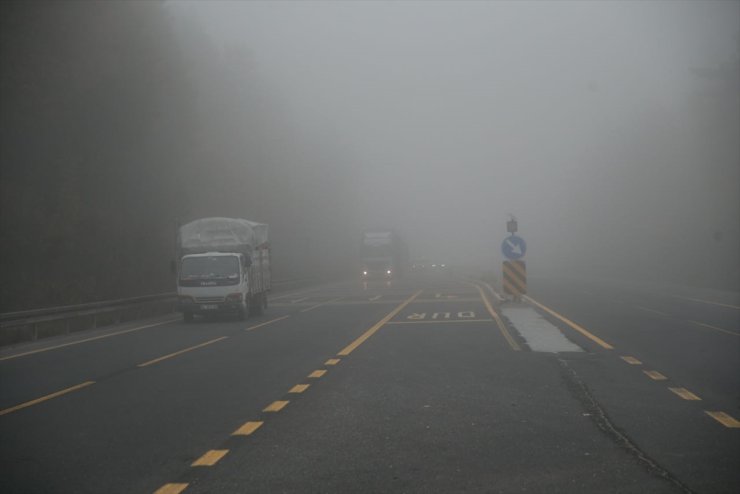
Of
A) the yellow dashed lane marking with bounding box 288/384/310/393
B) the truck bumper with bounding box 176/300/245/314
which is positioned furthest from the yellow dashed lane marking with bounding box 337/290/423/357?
the truck bumper with bounding box 176/300/245/314

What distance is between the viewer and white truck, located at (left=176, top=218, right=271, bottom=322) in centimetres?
2458

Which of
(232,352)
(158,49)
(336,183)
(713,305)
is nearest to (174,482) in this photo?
(232,352)

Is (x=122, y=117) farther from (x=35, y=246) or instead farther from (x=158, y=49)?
(x=35, y=246)

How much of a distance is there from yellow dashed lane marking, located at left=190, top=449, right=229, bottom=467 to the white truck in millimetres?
17395

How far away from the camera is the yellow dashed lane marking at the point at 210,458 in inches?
274

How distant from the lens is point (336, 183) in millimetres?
111750

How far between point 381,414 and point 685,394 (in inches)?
146

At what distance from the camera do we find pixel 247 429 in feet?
27.4

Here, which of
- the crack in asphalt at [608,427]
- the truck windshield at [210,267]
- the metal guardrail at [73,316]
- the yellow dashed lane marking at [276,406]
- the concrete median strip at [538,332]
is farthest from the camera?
the truck windshield at [210,267]

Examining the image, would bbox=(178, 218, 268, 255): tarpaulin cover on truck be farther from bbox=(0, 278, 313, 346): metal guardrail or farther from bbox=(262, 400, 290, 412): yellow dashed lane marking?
bbox=(262, 400, 290, 412): yellow dashed lane marking

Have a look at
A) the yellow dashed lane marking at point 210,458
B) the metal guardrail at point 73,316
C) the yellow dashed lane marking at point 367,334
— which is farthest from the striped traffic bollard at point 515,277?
the yellow dashed lane marking at point 210,458

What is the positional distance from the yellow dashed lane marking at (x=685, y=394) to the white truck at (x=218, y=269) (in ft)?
53.0

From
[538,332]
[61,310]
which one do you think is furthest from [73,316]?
[538,332]

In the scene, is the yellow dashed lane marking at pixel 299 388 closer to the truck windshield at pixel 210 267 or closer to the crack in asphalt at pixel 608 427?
the crack in asphalt at pixel 608 427
